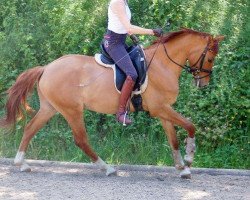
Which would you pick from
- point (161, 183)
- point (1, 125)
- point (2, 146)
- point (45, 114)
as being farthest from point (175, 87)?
point (2, 146)

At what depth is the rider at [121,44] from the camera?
7.21 metres

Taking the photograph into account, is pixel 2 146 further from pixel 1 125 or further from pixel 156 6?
pixel 156 6

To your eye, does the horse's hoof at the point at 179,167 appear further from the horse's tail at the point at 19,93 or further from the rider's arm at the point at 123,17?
the horse's tail at the point at 19,93

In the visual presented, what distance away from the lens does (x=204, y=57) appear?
299 inches

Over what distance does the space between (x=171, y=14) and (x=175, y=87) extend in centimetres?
351

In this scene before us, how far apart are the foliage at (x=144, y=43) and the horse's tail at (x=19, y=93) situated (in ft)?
3.44

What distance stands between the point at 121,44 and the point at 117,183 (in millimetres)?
1988

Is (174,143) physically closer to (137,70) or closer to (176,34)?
(137,70)

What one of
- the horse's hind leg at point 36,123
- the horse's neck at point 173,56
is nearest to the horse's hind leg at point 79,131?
the horse's hind leg at point 36,123

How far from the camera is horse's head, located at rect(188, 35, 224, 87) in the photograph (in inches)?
298

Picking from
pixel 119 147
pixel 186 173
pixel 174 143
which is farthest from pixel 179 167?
pixel 119 147

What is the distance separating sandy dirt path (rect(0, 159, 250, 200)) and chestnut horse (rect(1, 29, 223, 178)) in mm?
286

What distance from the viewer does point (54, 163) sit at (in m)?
8.41

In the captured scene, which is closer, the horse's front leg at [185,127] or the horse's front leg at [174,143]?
the horse's front leg at [185,127]
